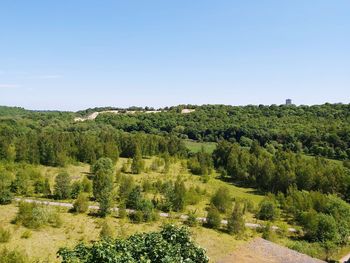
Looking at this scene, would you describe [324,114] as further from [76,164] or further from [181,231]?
[181,231]

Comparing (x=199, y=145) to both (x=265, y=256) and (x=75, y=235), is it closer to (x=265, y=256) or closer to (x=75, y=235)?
(x=75, y=235)

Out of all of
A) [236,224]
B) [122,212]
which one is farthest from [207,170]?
[122,212]

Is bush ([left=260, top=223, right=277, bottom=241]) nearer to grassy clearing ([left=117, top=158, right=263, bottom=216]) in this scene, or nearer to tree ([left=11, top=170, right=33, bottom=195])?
grassy clearing ([left=117, top=158, right=263, bottom=216])

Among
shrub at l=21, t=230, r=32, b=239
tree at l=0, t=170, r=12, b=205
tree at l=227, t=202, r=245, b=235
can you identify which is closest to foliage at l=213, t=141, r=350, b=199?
tree at l=227, t=202, r=245, b=235


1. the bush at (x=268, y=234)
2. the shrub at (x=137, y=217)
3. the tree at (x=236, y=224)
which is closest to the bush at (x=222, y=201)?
the tree at (x=236, y=224)

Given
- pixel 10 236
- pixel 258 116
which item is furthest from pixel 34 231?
pixel 258 116

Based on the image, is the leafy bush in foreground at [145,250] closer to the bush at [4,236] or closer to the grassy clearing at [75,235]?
the grassy clearing at [75,235]
